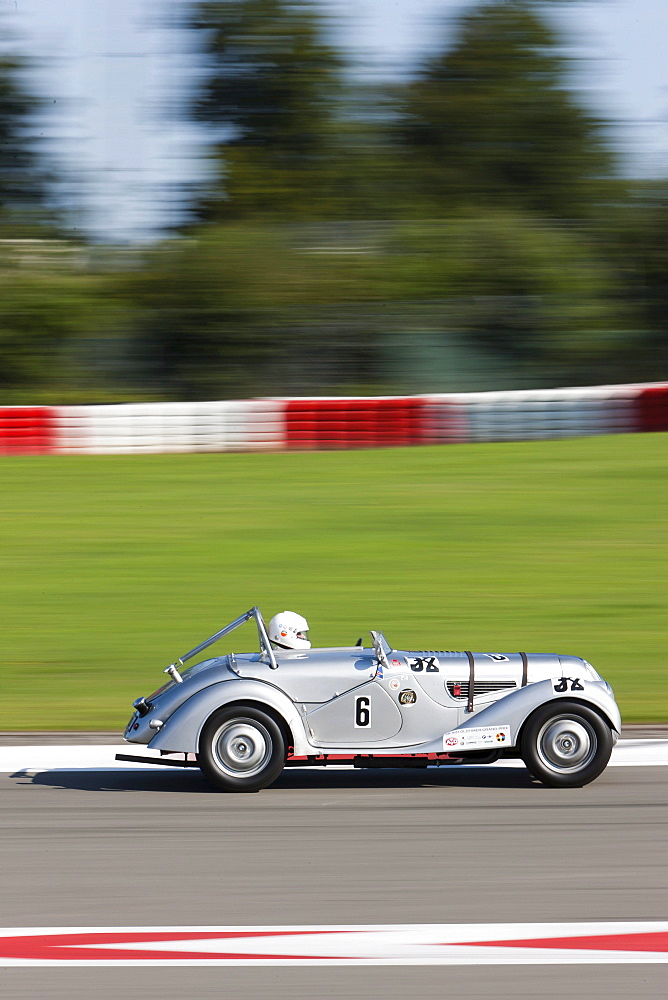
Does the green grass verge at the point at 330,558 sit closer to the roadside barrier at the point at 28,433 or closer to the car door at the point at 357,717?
the roadside barrier at the point at 28,433

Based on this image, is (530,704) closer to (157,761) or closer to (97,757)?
(157,761)

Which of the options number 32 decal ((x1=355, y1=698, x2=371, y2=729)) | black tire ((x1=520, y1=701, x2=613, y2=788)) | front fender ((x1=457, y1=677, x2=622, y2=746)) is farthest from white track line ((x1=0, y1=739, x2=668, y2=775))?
number 32 decal ((x1=355, y1=698, x2=371, y2=729))

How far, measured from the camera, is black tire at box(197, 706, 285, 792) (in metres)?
4.98

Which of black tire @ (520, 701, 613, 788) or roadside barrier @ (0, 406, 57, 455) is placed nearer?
black tire @ (520, 701, 613, 788)

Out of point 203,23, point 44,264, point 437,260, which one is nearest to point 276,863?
point 437,260

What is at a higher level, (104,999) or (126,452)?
(104,999)

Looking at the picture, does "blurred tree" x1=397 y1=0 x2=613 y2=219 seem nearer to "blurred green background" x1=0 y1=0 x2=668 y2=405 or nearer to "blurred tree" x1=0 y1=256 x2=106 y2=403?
"blurred green background" x1=0 y1=0 x2=668 y2=405

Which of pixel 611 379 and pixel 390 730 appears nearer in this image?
pixel 390 730

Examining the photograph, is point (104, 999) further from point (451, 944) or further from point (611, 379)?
point (611, 379)

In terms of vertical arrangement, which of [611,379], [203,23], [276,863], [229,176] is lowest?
[611,379]

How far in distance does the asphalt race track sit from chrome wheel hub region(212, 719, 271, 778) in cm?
13

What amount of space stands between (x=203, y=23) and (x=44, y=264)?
23.3ft

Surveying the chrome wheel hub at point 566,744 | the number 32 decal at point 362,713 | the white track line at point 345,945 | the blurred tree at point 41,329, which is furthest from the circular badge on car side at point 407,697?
the blurred tree at point 41,329

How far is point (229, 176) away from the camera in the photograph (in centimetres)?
2595
